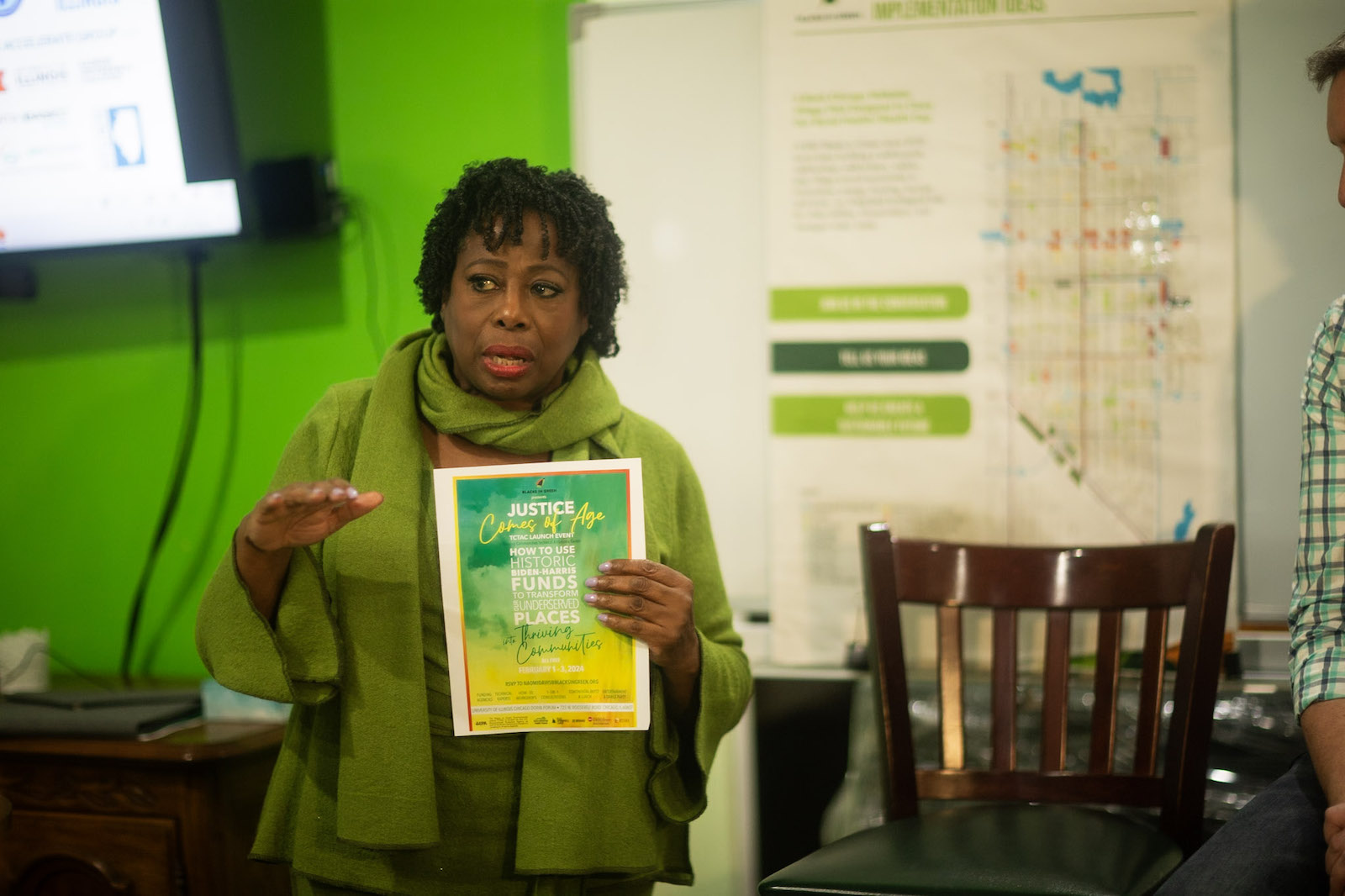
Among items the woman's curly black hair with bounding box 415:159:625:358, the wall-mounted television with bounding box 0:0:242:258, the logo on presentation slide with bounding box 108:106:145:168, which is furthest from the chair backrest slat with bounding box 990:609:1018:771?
the logo on presentation slide with bounding box 108:106:145:168

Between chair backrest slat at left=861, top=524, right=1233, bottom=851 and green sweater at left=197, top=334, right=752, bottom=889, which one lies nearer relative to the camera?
green sweater at left=197, top=334, right=752, bottom=889

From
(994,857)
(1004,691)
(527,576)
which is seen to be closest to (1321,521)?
(1004,691)

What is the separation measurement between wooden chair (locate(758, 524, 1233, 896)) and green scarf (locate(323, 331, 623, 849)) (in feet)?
1.95

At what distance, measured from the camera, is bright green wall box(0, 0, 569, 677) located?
2.31 metres

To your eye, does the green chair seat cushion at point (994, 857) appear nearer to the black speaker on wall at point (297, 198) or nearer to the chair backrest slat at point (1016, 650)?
the chair backrest slat at point (1016, 650)

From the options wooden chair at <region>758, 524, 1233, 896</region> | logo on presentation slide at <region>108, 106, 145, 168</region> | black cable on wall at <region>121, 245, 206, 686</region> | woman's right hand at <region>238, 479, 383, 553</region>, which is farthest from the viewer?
black cable on wall at <region>121, 245, 206, 686</region>

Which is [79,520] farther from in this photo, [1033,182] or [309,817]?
[1033,182]

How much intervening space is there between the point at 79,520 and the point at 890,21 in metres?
2.22

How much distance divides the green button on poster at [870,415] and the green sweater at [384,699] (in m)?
0.73

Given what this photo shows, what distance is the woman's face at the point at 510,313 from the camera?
1387 mm

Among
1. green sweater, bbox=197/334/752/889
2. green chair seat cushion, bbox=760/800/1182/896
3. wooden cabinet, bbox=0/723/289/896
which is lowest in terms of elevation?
wooden cabinet, bbox=0/723/289/896

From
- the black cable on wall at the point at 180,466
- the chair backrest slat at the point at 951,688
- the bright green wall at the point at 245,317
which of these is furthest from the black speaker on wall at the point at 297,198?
the chair backrest slat at the point at 951,688

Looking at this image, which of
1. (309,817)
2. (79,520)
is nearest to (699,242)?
(309,817)

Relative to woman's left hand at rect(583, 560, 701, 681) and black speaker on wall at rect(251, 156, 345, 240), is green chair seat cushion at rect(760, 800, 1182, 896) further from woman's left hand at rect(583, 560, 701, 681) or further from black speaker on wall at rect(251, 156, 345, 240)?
black speaker on wall at rect(251, 156, 345, 240)
